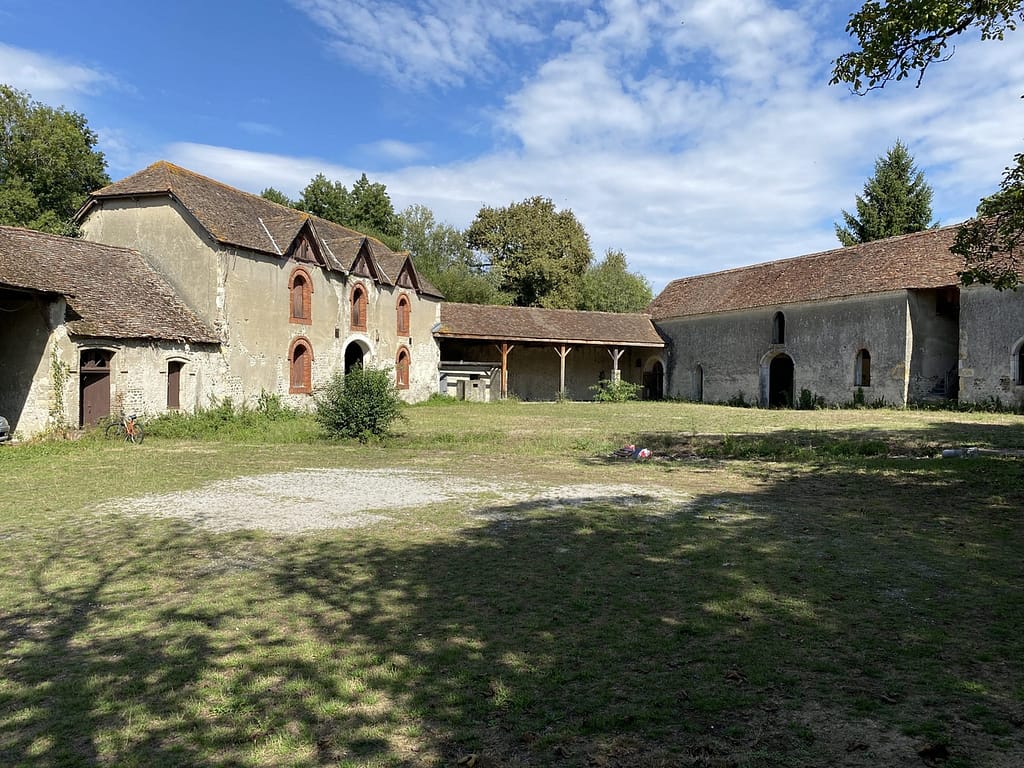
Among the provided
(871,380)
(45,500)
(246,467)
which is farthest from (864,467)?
(871,380)

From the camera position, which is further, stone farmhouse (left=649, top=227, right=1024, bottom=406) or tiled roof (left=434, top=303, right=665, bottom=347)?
tiled roof (left=434, top=303, right=665, bottom=347)

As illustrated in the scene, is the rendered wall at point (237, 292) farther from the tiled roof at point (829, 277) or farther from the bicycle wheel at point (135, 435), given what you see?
the tiled roof at point (829, 277)

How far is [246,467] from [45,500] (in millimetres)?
3500

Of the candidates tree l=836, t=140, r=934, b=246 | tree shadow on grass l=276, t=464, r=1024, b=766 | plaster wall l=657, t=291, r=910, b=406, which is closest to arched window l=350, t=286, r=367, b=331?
plaster wall l=657, t=291, r=910, b=406

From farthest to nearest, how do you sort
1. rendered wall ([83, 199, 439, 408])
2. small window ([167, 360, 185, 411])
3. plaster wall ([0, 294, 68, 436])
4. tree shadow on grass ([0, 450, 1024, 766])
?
rendered wall ([83, 199, 439, 408]) → small window ([167, 360, 185, 411]) → plaster wall ([0, 294, 68, 436]) → tree shadow on grass ([0, 450, 1024, 766])

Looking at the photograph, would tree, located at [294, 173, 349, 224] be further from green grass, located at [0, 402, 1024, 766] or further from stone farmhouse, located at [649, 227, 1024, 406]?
green grass, located at [0, 402, 1024, 766]

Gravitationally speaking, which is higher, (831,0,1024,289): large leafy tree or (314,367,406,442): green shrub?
(831,0,1024,289): large leafy tree

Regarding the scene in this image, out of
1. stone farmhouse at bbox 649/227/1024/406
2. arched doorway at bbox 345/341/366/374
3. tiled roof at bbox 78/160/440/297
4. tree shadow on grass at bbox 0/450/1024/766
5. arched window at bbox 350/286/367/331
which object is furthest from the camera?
arched doorway at bbox 345/341/366/374

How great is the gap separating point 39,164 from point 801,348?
34499 millimetres

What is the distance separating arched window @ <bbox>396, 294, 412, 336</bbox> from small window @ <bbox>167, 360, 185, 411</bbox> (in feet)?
38.4

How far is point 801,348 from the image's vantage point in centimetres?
2961

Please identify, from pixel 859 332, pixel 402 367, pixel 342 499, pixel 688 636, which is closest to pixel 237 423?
pixel 402 367

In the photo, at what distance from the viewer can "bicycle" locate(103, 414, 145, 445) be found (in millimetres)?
15594

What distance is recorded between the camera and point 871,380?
26781mm
